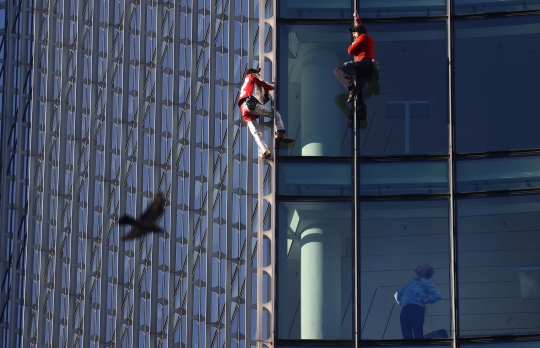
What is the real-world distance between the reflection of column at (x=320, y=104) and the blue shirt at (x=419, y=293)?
135 inches

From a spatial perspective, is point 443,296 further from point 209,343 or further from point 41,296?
point 41,296

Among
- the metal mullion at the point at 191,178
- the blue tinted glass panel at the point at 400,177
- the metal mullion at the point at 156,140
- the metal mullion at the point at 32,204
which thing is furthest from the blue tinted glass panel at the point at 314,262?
the metal mullion at the point at 32,204

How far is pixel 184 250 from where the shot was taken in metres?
51.5

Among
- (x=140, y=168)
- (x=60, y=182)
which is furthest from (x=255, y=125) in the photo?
(x=60, y=182)

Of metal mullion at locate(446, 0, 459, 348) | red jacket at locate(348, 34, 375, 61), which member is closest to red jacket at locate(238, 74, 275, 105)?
red jacket at locate(348, 34, 375, 61)

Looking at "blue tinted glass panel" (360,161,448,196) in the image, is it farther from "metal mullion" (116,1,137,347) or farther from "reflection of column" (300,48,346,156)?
"metal mullion" (116,1,137,347)

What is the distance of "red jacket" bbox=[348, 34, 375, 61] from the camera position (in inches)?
1448

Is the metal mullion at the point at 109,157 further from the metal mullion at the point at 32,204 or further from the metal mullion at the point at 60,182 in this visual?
the metal mullion at the point at 32,204

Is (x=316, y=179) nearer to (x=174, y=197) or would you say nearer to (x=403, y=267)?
(x=403, y=267)

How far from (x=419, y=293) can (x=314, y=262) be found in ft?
8.09

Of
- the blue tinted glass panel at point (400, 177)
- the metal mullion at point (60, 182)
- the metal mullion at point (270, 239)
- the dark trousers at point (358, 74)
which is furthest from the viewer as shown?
the metal mullion at point (60, 182)

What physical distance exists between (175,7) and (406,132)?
18026 millimetres

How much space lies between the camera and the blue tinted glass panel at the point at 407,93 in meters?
37.1

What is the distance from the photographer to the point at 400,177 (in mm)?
36906
